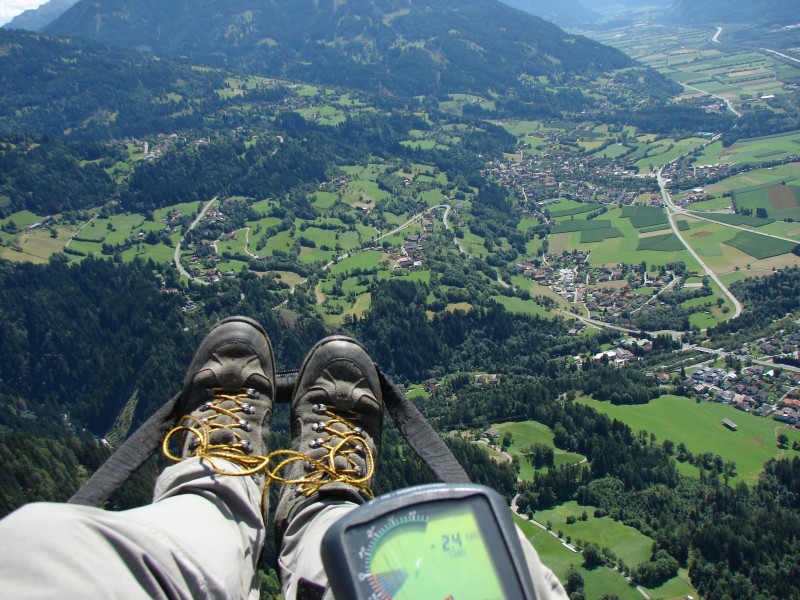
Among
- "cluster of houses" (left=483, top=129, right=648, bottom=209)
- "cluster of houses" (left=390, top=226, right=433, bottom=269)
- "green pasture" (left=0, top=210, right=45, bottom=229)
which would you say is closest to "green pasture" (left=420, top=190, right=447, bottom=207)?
"cluster of houses" (left=390, top=226, right=433, bottom=269)

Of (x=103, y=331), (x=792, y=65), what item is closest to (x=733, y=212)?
(x=103, y=331)

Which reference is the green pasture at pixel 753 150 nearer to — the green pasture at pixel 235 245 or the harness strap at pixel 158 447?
the green pasture at pixel 235 245

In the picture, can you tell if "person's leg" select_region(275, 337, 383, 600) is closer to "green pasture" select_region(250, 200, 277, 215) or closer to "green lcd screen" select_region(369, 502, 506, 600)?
"green lcd screen" select_region(369, 502, 506, 600)

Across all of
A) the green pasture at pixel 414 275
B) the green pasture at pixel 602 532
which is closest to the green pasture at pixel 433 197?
the green pasture at pixel 414 275

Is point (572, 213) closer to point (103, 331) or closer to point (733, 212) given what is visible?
point (733, 212)

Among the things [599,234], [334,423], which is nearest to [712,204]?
[599,234]
